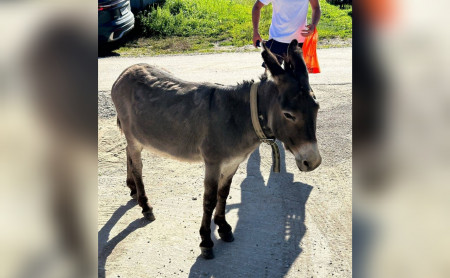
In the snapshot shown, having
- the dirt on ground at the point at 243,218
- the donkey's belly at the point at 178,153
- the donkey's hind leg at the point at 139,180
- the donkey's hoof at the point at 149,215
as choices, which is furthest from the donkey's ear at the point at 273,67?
the donkey's hoof at the point at 149,215

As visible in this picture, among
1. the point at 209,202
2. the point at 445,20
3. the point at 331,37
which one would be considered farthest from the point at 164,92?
the point at 331,37

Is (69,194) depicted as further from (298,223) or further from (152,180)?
(152,180)

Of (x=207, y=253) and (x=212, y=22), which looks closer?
(x=207, y=253)

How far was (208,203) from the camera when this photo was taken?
3.94 m

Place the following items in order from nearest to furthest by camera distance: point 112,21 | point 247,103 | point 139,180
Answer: point 247,103 < point 139,180 < point 112,21

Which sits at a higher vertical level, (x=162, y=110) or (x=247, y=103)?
(x=247, y=103)

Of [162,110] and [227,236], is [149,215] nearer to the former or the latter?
[227,236]

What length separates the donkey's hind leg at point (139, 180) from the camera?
4.54 metres

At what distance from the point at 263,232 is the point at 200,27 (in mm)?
9832

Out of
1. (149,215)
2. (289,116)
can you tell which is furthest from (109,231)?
(289,116)

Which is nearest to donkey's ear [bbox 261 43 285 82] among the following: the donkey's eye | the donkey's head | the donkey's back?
the donkey's head

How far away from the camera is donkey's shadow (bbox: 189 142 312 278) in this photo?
3850mm

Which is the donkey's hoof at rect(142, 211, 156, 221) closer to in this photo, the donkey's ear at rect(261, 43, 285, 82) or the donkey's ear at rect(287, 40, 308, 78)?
the donkey's ear at rect(261, 43, 285, 82)

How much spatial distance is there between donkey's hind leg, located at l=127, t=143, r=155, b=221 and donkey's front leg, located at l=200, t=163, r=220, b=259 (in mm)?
791
